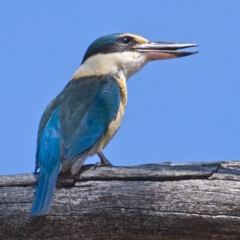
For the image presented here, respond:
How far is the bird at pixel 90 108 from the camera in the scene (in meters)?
3.64

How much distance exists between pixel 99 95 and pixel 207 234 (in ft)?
5.65

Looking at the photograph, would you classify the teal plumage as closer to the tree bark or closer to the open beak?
the tree bark

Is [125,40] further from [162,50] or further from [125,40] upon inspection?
[162,50]

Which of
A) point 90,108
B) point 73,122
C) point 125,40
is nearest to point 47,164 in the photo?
point 73,122

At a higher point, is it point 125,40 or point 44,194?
point 125,40

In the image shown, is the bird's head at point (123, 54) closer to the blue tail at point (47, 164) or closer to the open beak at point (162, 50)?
the open beak at point (162, 50)

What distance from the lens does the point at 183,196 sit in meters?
3.07

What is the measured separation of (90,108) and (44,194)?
4.15ft

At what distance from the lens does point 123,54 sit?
500cm

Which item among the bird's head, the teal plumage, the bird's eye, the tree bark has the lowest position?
the tree bark

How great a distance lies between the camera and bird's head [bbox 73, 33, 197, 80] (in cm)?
492

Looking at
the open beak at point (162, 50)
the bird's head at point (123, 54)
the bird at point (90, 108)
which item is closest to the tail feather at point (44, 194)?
the bird at point (90, 108)

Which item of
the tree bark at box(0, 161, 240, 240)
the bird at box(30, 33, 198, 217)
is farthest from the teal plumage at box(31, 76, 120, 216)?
the tree bark at box(0, 161, 240, 240)

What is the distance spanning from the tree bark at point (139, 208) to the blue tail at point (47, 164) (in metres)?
0.07
